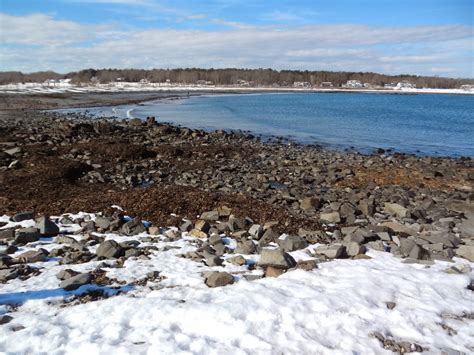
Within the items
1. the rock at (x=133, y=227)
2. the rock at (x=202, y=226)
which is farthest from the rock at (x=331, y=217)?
the rock at (x=133, y=227)

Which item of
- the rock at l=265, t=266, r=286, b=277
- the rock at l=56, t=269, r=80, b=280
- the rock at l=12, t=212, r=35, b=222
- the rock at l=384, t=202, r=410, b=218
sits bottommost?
the rock at l=384, t=202, r=410, b=218

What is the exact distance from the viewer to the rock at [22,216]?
9961 millimetres

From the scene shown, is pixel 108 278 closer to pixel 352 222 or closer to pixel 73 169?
pixel 352 222

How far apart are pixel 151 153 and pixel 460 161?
16517 mm

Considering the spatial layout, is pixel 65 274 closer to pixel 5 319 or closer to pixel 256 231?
pixel 5 319

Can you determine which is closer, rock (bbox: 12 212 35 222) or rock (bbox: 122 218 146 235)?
rock (bbox: 122 218 146 235)

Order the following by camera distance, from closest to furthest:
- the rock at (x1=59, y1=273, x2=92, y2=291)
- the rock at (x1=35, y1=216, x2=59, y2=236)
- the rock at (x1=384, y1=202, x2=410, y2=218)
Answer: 1. the rock at (x1=59, y1=273, x2=92, y2=291)
2. the rock at (x1=35, y1=216, x2=59, y2=236)
3. the rock at (x1=384, y1=202, x2=410, y2=218)

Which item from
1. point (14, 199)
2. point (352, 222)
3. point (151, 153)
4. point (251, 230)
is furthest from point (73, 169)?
point (352, 222)

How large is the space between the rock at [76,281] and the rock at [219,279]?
77.2 inches

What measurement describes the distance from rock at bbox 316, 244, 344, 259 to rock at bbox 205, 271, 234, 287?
2.20m

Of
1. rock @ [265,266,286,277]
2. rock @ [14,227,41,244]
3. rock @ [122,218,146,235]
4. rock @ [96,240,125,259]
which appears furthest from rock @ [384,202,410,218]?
rock @ [14,227,41,244]

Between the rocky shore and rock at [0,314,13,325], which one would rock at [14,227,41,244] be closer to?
the rocky shore

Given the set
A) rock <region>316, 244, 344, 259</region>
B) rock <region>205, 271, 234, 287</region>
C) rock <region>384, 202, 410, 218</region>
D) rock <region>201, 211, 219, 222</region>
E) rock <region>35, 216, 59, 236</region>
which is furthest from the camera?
rock <region>384, 202, 410, 218</region>

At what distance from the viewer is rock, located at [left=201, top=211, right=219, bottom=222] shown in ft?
35.1
